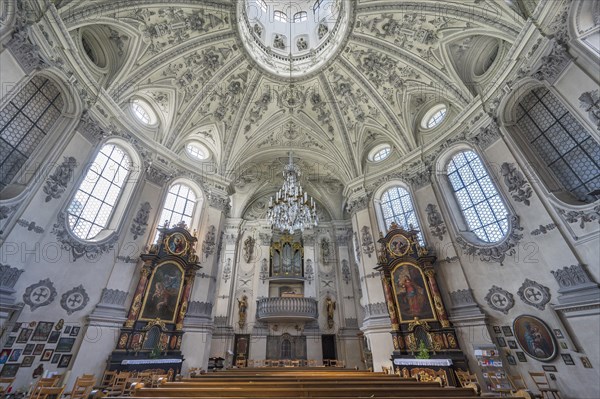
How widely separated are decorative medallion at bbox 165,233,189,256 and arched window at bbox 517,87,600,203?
14086 mm

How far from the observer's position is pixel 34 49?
7.11 metres

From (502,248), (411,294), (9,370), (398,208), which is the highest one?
(398,208)

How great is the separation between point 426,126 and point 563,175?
6022mm

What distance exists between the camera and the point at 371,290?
38.8ft

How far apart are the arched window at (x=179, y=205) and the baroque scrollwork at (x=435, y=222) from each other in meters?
11.6

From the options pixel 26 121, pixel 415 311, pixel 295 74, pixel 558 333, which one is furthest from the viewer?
pixel 295 74

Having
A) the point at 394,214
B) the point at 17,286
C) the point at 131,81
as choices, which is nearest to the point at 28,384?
the point at 17,286

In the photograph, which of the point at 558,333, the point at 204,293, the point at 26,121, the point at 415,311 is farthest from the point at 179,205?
the point at 558,333

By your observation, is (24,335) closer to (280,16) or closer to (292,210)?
(292,210)

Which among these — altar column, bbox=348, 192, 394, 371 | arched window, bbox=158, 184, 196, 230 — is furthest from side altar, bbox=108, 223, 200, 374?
altar column, bbox=348, 192, 394, 371

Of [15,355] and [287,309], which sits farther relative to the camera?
[287,309]

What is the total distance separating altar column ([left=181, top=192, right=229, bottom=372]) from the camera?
34.0ft

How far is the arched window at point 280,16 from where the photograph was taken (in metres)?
15.2

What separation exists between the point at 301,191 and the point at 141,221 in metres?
6.88
